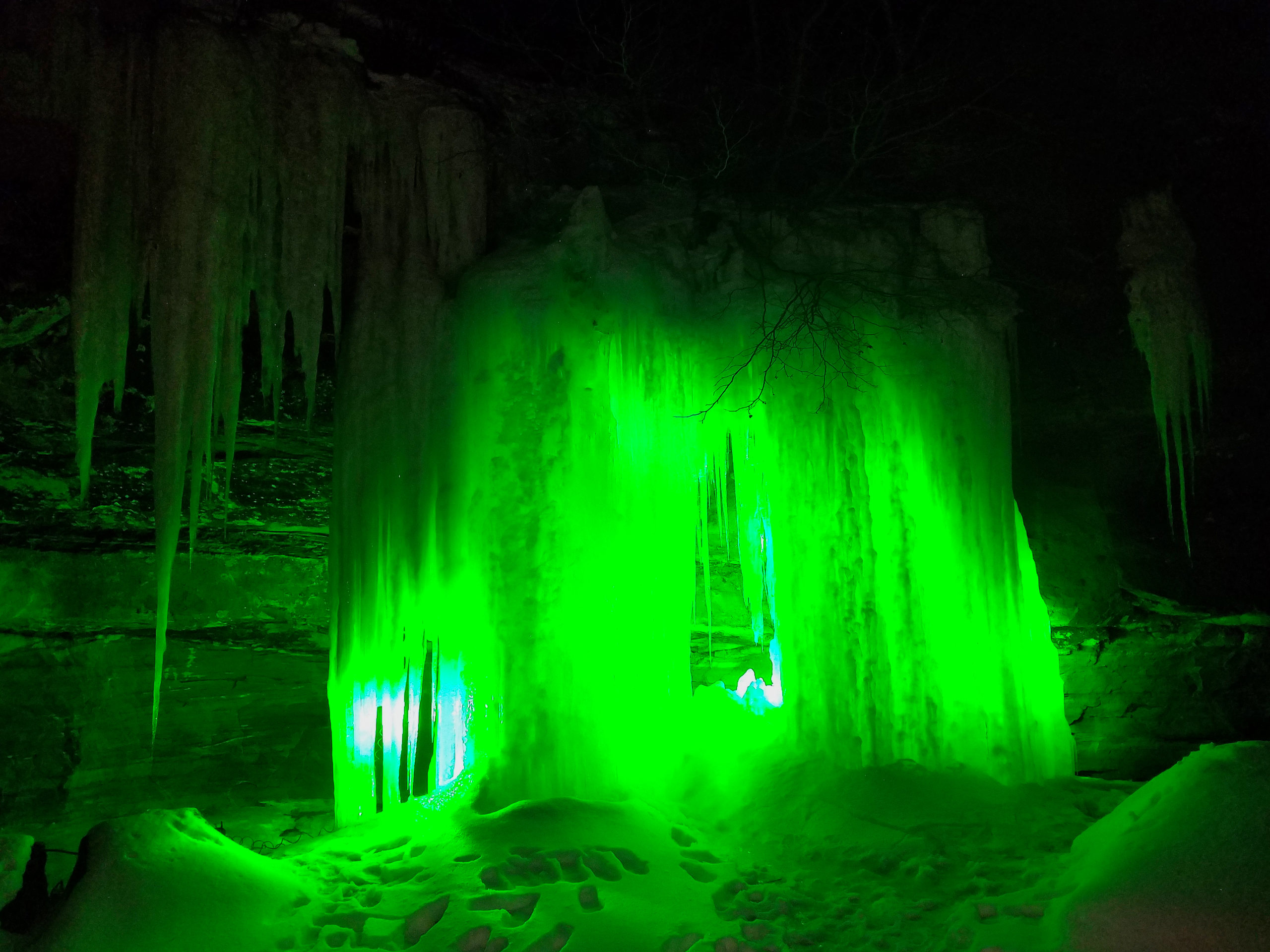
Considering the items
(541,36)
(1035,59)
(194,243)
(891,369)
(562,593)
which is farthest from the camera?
(1035,59)

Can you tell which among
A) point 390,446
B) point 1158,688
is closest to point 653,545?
point 390,446

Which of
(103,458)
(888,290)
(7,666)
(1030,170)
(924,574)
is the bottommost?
(7,666)

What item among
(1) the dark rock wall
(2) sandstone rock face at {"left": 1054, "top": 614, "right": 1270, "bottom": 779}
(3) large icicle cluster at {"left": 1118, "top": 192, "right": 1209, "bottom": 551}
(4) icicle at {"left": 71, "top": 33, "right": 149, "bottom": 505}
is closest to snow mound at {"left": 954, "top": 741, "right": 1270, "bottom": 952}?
(3) large icicle cluster at {"left": 1118, "top": 192, "right": 1209, "bottom": 551}

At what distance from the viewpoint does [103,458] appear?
6.98 metres

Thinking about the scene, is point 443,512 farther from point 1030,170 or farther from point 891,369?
point 1030,170

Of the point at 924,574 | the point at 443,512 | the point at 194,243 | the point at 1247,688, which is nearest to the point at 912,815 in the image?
the point at 924,574

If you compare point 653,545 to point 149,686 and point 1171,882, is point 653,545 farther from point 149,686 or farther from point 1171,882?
point 149,686

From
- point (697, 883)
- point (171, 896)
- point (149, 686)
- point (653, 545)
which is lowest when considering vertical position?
point (697, 883)

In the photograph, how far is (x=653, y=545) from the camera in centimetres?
610

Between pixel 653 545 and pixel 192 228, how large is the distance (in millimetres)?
3400

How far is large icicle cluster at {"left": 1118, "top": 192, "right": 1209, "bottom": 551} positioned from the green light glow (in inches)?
57.9

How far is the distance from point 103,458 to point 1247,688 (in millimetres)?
9962

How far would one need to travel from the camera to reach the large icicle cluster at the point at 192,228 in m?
5.22

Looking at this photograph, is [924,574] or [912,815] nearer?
[912,815]
